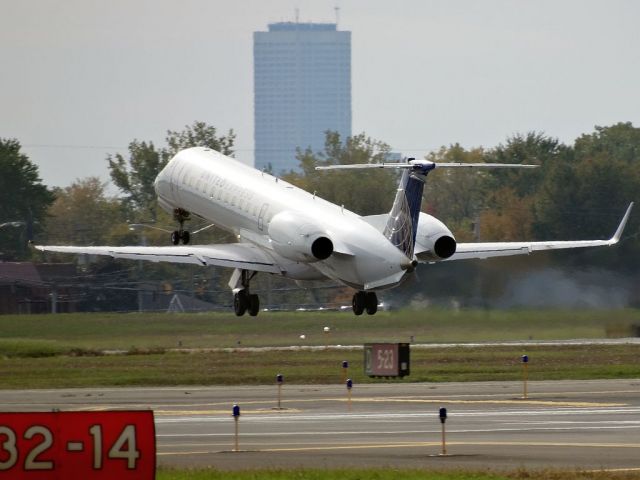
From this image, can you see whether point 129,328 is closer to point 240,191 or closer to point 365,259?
point 240,191

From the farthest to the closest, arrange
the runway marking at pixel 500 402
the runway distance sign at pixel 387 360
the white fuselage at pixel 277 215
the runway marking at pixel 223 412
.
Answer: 1. the runway distance sign at pixel 387 360
2. the white fuselage at pixel 277 215
3. the runway marking at pixel 500 402
4. the runway marking at pixel 223 412

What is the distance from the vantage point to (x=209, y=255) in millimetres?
65688

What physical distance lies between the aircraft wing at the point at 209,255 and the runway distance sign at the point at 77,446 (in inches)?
1417

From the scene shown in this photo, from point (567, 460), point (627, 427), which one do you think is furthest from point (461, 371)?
point (567, 460)

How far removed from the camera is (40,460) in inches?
1086

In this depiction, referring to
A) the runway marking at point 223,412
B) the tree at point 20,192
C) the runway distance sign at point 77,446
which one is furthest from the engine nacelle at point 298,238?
the tree at point 20,192

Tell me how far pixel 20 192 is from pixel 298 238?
70.6 meters

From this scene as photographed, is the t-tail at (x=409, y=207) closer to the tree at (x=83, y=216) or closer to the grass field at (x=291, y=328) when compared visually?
the grass field at (x=291, y=328)

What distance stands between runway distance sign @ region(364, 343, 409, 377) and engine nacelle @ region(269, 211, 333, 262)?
5.31m

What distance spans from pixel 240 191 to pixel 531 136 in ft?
256

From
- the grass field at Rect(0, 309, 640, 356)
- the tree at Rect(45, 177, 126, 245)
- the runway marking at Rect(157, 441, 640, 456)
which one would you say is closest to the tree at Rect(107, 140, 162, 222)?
the tree at Rect(45, 177, 126, 245)

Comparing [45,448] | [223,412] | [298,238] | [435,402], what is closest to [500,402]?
[435,402]

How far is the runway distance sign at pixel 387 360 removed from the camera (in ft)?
201

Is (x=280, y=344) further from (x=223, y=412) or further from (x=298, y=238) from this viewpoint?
(x=223, y=412)
